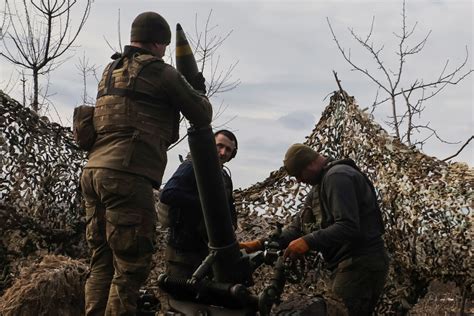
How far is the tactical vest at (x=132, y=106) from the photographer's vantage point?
4500 mm

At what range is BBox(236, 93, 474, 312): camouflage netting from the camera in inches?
230

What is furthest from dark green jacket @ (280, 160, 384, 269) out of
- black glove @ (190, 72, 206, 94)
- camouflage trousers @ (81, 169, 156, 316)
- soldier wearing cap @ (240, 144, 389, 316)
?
black glove @ (190, 72, 206, 94)

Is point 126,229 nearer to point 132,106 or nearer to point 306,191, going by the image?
point 132,106

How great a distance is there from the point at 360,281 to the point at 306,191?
163 centimetres

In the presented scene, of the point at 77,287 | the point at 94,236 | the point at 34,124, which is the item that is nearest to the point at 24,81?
the point at 34,124

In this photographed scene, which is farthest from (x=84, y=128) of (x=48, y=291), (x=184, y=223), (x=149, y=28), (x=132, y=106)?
(x=48, y=291)

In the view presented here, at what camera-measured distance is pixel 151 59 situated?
4.55 metres

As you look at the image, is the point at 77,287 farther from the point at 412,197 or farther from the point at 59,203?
the point at 412,197

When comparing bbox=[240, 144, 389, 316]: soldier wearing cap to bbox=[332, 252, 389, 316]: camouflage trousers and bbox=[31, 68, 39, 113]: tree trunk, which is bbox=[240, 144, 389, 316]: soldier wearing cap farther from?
bbox=[31, 68, 39, 113]: tree trunk

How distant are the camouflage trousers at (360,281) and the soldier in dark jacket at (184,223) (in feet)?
3.17

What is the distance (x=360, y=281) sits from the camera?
5.51m

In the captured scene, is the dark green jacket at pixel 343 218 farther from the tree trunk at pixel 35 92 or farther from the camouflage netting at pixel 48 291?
the tree trunk at pixel 35 92

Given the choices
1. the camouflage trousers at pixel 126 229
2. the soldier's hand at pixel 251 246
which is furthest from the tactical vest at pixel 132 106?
the soldier's hand at pixel 251 246

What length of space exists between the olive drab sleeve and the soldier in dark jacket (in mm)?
1074
